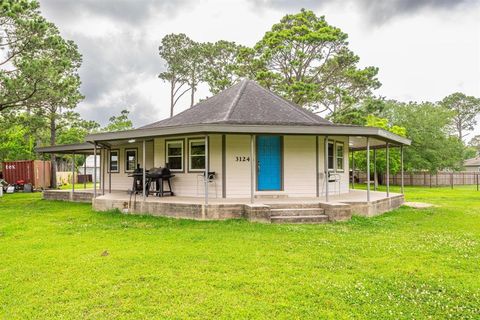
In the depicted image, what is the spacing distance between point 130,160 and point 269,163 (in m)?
6.64

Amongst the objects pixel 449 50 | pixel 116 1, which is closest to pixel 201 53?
pixel 116 1

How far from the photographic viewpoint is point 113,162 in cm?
1445

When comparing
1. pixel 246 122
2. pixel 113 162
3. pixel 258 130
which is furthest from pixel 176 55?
pixel 258 130

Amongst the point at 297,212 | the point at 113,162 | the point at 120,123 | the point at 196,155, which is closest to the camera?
the point at 297,212

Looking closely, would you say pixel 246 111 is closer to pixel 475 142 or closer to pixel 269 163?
pixel 269 163

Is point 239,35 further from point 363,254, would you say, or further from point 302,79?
point 363,254

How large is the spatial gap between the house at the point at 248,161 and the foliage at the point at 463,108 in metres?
50.7

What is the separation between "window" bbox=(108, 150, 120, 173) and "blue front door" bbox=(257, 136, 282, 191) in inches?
286

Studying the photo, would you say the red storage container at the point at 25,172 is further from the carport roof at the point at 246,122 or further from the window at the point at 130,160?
the carport roof at the point at 246,122

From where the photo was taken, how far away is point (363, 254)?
17.4 ft

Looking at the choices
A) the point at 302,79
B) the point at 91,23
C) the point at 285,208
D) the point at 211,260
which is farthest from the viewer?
the point at 302,79

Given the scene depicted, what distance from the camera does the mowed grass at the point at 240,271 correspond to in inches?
132

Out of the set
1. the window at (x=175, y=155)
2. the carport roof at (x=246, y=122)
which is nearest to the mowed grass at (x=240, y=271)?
the carport roof at (x=246, y=122)

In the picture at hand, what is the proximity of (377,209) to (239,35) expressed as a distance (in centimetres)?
2149
